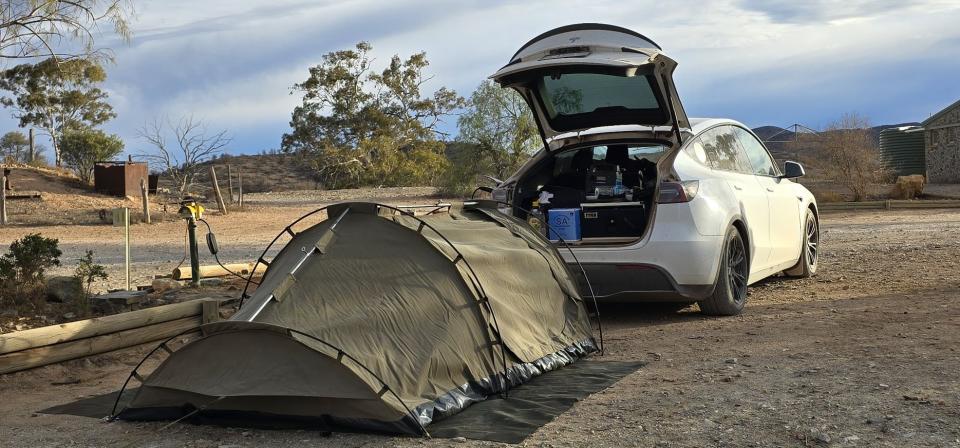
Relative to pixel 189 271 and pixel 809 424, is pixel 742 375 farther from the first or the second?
pixel 189 271

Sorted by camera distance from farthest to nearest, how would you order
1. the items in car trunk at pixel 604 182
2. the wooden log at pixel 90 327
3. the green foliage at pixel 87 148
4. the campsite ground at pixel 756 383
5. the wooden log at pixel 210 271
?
1. the green foliage at pixel 87 148
2. the wooden log at pixel 210 271
3. the items in car trunk at pixel 604 182
4. the wooden log at pixel 90 327
5. the campsite ground at pixel 756 383

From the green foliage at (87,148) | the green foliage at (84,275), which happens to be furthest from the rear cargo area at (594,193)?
the green foliage at (87,148)

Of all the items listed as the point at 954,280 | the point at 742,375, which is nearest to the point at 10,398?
the point at 742,375

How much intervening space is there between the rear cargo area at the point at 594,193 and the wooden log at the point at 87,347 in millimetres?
3218

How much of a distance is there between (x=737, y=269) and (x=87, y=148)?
44.4 meters

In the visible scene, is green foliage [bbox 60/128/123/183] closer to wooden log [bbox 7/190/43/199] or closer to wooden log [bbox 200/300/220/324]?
wooden log [bbox 7/190/43/199]

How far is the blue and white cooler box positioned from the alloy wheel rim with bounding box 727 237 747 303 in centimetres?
131

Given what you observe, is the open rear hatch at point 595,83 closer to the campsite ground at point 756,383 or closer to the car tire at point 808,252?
the campsite ground at point 756,383

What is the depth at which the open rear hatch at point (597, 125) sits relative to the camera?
740 cm

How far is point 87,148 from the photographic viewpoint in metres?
46.5

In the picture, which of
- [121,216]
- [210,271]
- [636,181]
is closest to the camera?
[636,181]

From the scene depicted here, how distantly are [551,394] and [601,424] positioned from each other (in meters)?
0.78

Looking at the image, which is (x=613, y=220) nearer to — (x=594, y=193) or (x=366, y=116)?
(x=594, y=193)

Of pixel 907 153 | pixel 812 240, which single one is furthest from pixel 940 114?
pixel 812 240
